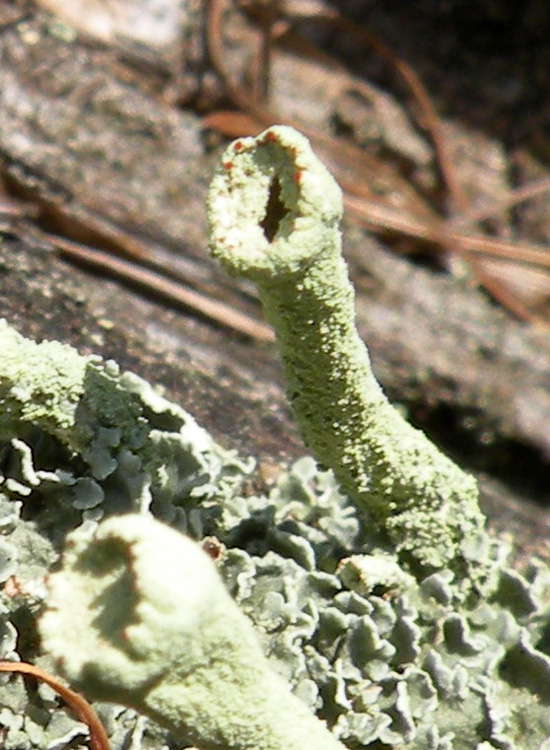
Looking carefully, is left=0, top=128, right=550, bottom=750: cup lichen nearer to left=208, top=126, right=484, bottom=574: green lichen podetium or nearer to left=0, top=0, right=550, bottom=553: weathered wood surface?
left=208, top=126, right=484, bottom=574: green lichen podetium

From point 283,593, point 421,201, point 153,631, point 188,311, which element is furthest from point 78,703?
point 421,201

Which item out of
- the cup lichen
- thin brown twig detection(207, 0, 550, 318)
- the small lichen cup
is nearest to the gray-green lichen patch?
the cup lichen

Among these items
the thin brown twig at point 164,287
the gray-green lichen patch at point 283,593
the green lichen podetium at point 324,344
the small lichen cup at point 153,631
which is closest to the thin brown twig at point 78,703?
the gray-green lichen patch at point 283,593

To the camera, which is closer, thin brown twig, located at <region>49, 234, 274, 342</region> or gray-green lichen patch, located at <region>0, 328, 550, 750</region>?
gray-green lichen patch, located at <region>0, 328, 550, 750</region>

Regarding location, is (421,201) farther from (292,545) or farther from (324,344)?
(324,344)

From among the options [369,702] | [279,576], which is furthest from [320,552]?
[369,702]

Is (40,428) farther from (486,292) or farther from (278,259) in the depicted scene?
(486,292)
